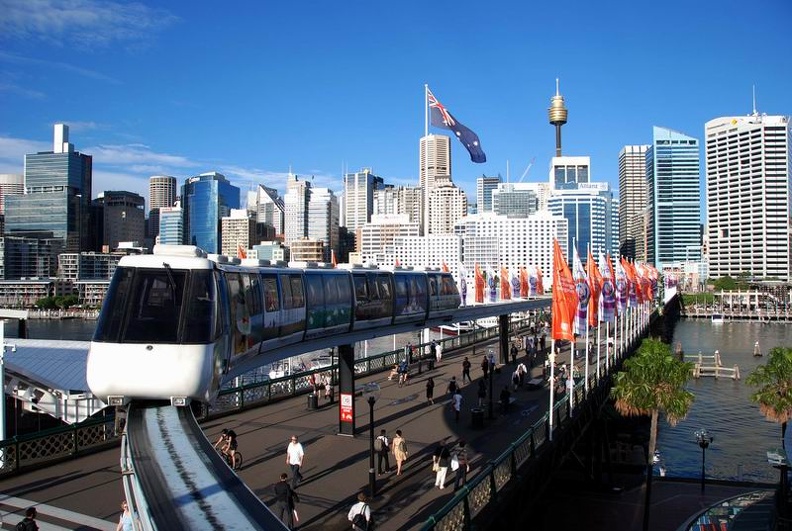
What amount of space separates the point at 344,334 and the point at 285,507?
10.5 meters

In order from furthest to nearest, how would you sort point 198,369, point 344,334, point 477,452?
1. point 344,334
2. point 477,452
3. point 198,369

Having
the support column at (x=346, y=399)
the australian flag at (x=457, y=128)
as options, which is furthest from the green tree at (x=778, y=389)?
the australian flag at (x=457, y=128)

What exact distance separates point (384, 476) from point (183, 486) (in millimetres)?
10880

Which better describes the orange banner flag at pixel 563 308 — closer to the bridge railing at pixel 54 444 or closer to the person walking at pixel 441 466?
the person walking at pixel 441 466

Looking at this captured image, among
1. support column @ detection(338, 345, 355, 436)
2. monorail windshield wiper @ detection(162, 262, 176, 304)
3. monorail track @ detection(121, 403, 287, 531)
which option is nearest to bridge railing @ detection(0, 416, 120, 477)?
monorail windshield wiper @ detection(162, 262, 176, 304)

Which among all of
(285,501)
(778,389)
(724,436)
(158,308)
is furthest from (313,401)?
(724,436)

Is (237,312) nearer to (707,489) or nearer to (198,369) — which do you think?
(198,369)

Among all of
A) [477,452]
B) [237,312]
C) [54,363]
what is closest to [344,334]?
[477,452]

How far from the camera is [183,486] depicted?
8164mm

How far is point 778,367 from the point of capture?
28.8m

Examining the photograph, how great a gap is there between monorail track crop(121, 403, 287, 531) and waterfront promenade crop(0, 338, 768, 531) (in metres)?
5.28

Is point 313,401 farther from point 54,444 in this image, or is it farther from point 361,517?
point 361,517

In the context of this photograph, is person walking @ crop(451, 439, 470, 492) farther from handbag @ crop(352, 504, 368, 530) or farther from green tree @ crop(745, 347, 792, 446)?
green tree @ crop(745, 347, 792, 446)

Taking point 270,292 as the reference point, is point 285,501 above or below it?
below
